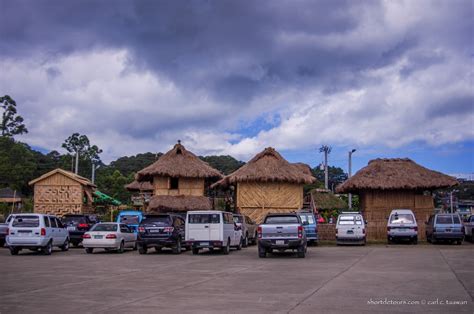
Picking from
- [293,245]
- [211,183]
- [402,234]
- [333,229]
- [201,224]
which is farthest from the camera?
[211,183]

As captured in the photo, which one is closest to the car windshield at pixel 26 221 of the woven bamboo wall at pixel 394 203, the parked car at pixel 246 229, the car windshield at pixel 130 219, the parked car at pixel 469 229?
the car windshield at pixel 130 219

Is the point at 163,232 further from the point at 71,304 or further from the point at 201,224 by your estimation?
the point at 71,304

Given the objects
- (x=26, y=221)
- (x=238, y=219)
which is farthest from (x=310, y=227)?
(x=26, y=221)

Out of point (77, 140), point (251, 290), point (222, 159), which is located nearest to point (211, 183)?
point (251, 290)

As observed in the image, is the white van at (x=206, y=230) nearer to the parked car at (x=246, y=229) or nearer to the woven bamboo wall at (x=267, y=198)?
the parked car at (x=246, y=229)

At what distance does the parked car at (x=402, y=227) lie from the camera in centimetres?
3130

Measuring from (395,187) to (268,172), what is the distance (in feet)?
30.7

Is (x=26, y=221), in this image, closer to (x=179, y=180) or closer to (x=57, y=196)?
(x=179, y=180)

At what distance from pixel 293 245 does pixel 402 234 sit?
12.8 metres

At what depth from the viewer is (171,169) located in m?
41.2

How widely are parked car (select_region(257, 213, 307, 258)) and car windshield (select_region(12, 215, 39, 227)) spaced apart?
33.0ft

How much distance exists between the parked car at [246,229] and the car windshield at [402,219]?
855 centimetres

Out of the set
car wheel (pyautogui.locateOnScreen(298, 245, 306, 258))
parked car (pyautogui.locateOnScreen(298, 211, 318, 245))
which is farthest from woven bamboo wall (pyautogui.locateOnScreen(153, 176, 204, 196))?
car wheel (pyautogui.locateOnScreen(298, 245, 306, 258))

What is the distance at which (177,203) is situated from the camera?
40.4 metres
